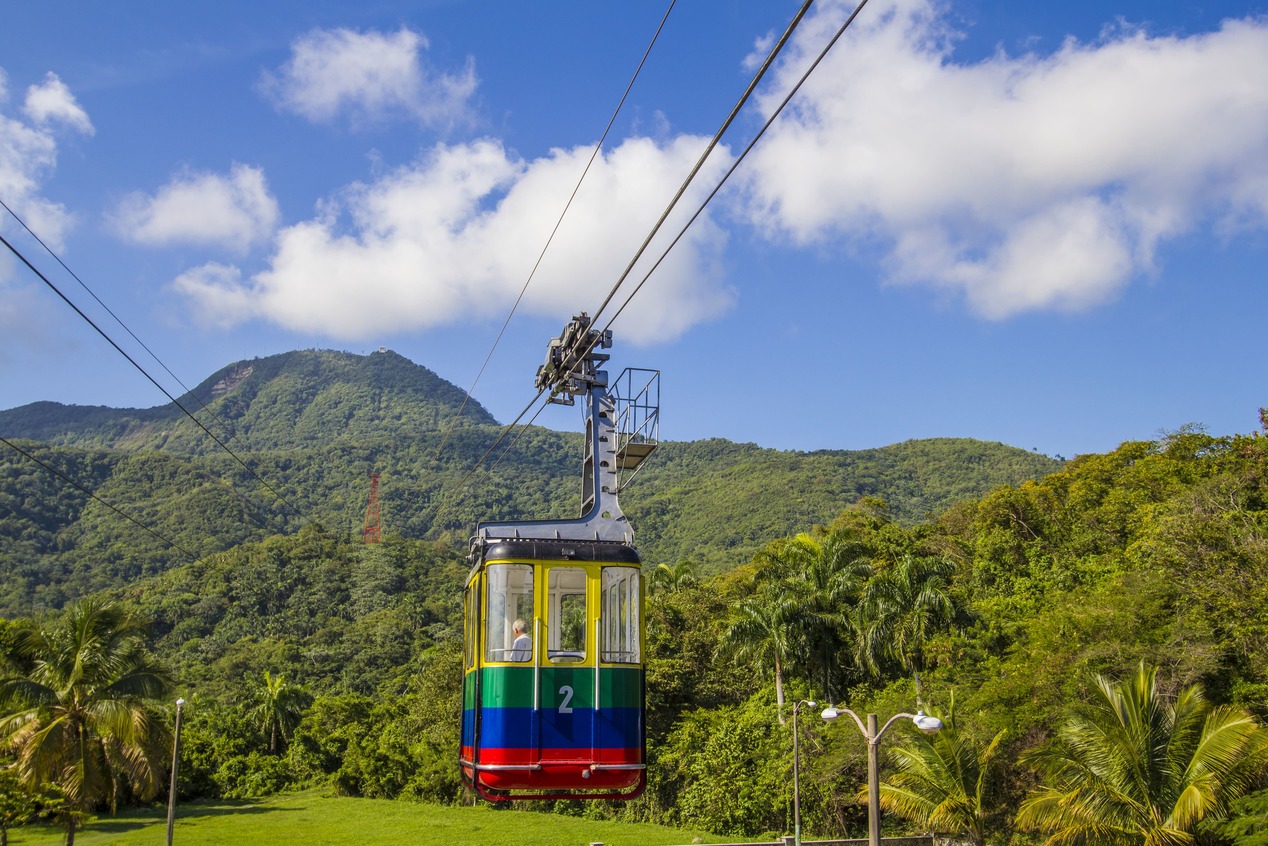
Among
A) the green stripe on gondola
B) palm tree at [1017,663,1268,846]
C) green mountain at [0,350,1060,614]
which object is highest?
green mountain at [0,350,1060,614]

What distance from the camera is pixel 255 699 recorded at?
5569 centimetres

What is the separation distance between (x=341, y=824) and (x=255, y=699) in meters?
20.0

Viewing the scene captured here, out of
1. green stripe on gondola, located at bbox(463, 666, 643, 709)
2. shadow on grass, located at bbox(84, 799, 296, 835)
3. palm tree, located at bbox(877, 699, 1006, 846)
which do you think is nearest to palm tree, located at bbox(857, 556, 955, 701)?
palm tree, located at bbox(877, 699, 1006, 846)

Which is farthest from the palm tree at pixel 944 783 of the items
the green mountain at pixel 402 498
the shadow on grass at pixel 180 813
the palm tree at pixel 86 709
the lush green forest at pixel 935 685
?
the green mountain at pixel 402 498

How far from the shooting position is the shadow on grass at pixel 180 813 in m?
36.6

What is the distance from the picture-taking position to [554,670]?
34.5 feet

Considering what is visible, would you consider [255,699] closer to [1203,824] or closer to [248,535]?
[1203,824]

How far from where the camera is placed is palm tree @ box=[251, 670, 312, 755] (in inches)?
2144

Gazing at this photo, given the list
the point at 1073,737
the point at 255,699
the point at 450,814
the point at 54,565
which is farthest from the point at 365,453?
the point at 1073,737

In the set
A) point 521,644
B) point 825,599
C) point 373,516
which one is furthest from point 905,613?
point 373,516

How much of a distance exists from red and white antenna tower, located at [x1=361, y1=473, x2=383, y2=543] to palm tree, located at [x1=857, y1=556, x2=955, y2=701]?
98833 millimetres

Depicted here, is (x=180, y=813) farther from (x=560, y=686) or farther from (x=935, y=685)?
(x=560, y=686)

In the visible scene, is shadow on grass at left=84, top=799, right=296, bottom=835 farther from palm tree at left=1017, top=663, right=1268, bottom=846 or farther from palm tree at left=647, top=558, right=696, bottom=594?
palm tree at left=1017, top=663, right=1268, bottom=846

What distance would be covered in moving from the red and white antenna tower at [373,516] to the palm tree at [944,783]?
4145 inches
